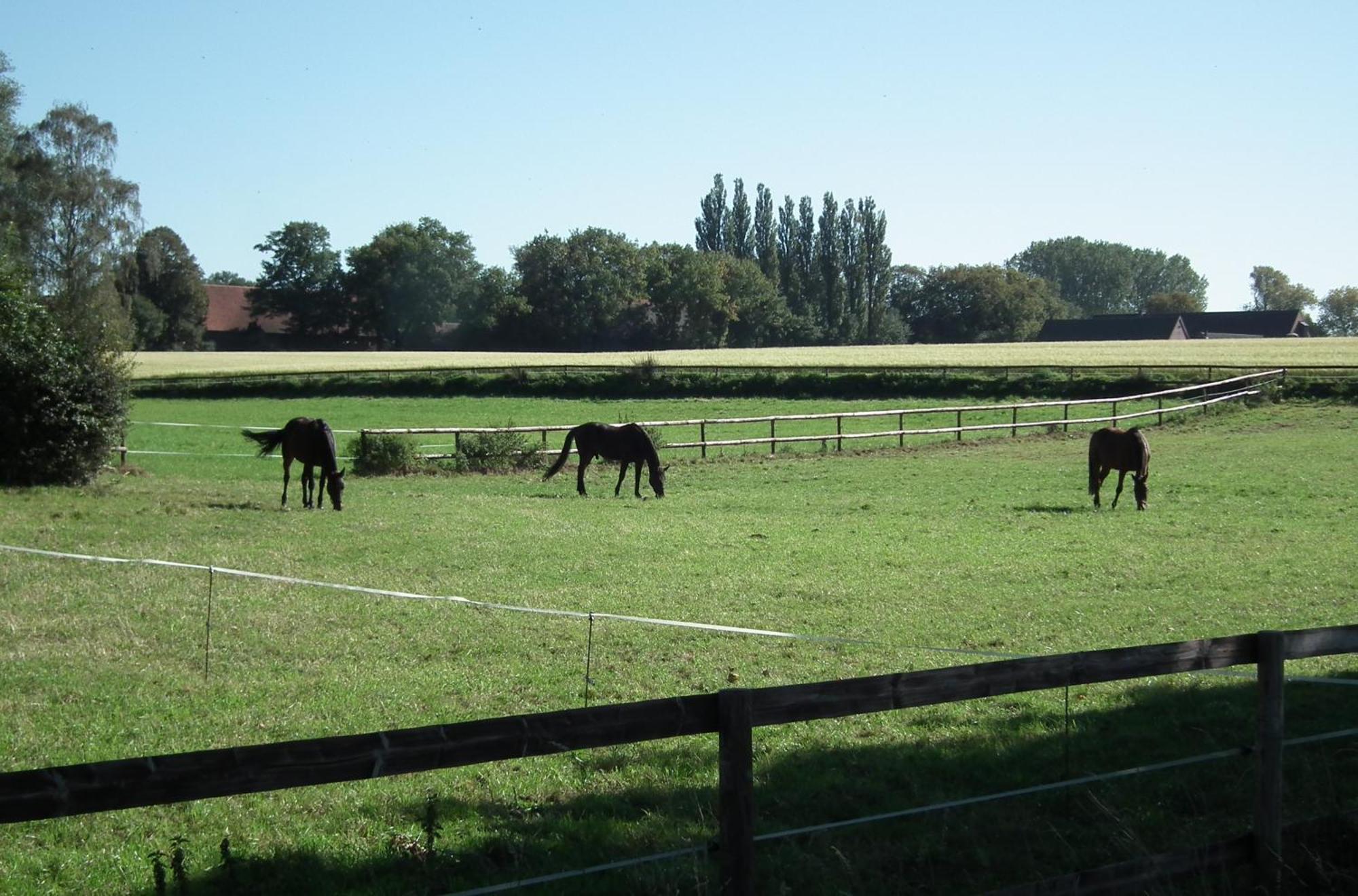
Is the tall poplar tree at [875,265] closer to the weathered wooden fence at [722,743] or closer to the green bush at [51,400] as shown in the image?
the green bush at [51,400]

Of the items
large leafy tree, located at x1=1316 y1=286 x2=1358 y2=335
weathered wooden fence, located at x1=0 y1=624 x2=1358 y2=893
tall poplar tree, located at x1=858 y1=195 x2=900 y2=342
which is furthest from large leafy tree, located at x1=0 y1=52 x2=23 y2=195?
large leafy tree, located at x1=1316 y1=286 x2=1358 y2=335

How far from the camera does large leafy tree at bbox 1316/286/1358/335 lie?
150125 millimetres

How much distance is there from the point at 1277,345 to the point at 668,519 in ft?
193

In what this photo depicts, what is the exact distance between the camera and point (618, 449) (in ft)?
78.8

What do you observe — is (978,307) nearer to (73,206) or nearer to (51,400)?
(73,206)

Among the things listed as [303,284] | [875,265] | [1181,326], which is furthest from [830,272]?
[303,284]

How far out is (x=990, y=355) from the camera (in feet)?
216

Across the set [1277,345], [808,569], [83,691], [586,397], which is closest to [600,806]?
[83,691]

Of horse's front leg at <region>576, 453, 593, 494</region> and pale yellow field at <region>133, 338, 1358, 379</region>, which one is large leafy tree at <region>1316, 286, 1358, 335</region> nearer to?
pale yellow field at <region>133, 338, 1358, 379</region>

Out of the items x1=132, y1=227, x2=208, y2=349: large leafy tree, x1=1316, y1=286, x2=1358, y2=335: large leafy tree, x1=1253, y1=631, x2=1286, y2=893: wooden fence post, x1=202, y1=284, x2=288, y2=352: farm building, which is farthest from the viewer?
x1=1316, y1=286, x2=1358, y2=335: large leafy tree

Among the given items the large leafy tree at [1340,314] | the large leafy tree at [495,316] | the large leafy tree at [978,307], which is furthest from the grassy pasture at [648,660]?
the large leafy tree at [1340,314]

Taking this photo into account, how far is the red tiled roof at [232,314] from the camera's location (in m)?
102

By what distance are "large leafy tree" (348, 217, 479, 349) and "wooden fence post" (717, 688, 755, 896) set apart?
9724 centimetres

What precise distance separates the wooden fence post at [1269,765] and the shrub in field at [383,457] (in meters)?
24.1
